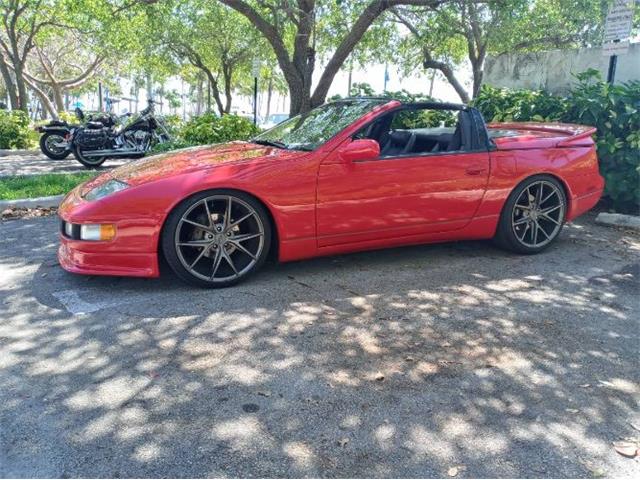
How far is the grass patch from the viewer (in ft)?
23.0

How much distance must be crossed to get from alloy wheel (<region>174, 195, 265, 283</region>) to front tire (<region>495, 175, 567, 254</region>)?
2294 millimetres

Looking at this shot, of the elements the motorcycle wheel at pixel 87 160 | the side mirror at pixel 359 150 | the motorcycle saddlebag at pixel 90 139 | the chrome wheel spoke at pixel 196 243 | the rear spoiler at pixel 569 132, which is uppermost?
the rear spoiler at pixel 569 132

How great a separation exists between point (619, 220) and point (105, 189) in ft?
18.3

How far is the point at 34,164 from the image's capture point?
36.4 feet

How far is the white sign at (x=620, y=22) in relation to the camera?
261 inches

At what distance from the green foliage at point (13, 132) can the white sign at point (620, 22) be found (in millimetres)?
Answer: 12928

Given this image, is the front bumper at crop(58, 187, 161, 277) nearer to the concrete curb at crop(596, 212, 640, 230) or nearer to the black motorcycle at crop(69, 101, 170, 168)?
the concrete curb at crop(596, 212, 640, 230)

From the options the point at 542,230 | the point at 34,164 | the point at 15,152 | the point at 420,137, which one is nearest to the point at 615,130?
the point at 542,230

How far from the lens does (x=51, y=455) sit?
220 centimetres

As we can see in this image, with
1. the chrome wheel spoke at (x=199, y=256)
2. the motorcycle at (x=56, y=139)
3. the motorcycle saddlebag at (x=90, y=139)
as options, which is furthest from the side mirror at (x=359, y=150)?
the motorcycle at (x=56, y=139)

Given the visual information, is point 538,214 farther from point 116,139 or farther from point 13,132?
point 13,132

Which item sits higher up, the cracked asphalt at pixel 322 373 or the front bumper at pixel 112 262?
the front bumper at pixel 112 262

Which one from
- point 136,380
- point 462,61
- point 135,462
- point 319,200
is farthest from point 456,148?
point 462,61

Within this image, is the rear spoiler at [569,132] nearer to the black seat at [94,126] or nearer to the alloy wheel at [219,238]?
the alloy wheel at [219,238]
